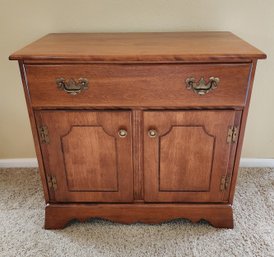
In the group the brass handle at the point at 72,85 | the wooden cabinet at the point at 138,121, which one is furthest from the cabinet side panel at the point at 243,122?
the brass handle at the point at 72,85

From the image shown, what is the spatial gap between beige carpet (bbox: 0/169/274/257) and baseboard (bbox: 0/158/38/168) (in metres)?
0.28

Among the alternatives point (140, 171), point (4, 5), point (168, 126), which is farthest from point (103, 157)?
point (4, 5)

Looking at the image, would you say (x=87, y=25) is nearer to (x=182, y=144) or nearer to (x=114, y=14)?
(x=114, y=14)

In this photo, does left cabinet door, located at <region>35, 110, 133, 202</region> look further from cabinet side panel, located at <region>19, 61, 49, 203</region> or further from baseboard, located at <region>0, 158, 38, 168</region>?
baseboard, located at <region>0, 158, 38, 168</region>

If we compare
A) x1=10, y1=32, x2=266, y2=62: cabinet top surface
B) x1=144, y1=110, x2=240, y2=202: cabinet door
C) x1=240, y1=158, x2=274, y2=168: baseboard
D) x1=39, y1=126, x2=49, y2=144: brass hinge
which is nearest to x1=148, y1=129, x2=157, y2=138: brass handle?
x1=144, y1=110, x2=240, y2=202: cabinet door

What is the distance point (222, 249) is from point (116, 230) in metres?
0.43

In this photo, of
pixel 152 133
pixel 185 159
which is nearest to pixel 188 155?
pixel 185 159

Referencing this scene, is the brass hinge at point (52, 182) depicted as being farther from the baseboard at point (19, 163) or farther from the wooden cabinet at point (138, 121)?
the baseboard at point (19, 163)

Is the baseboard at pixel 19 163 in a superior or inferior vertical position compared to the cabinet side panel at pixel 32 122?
inferior

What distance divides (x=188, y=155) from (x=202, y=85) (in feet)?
0.89

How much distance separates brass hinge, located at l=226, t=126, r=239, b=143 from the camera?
1.00m

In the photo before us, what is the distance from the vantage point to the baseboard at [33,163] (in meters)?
1.57

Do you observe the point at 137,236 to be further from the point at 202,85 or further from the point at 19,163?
the point at 19,163

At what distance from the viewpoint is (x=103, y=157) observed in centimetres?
107
